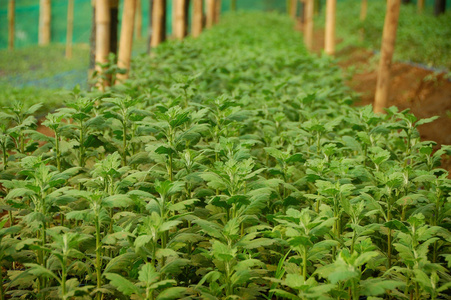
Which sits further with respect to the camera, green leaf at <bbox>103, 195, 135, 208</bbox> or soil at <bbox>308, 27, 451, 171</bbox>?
soil at <bbox>308, 27, 451, 171</bbox>

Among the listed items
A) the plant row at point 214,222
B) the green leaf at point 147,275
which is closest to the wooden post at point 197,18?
the plant row at point 214,222

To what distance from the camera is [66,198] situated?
256cm

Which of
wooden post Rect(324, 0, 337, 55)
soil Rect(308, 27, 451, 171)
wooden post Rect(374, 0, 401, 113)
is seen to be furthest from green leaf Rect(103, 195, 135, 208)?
wooden post Rect(324, 0, 337, 55)

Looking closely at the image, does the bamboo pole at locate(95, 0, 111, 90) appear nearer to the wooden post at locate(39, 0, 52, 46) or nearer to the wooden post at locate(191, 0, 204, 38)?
the wooden post at locate(191, 0, 204, 38)

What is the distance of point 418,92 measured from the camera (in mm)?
7918

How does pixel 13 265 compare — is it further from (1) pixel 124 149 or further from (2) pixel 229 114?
(2) pixel 229 114

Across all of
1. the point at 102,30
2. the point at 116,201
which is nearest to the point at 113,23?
the point at 102,30

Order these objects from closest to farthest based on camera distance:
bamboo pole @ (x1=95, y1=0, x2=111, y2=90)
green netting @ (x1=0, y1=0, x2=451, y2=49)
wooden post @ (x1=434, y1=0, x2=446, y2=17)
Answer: bamboo pole @ (x1=95, y1=0, x2=111, y2=90) < wooden post @ (x1=434, y1=0, x2=446, y2=17) < green netting @ (x1=0, y1=0, x2=451, y2=49)

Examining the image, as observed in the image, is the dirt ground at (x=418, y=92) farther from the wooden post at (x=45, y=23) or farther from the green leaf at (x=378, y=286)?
the wooden post at (x=45, y=23)

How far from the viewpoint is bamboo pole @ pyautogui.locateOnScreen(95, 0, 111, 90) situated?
6.91 m

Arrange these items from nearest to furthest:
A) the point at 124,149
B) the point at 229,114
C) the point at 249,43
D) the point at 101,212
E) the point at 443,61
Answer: the point at 101,212, the point at 124,149, the point at 229,114, the point at 443,61, the point at 249,43

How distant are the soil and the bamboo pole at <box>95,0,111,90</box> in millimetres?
3860

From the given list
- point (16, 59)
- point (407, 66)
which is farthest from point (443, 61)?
point (16, 59)

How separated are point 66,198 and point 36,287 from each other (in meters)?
0.58
